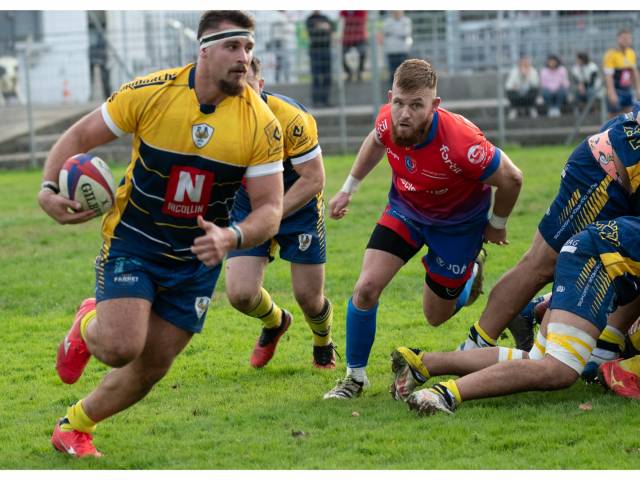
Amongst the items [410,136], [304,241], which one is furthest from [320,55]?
[410,136]

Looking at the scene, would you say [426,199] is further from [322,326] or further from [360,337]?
[322,326]

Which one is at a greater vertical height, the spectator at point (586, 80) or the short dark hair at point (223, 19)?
the short dark hair at point (223, 19)

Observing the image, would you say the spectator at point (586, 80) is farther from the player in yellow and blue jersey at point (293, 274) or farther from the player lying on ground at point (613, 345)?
the player lying on ground at point (613, 345)

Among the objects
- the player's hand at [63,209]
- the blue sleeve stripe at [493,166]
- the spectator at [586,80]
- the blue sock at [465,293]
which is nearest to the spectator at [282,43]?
the spectator at [586,80]

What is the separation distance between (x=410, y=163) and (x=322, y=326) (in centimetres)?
143

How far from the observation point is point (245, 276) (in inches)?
Answer: 309

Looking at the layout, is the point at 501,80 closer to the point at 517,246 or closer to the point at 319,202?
the point at 517,246

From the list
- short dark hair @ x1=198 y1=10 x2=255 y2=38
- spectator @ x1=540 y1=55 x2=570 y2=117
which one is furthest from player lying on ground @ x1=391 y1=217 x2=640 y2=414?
spectator @ x1=540 y1=55 x2=570 y2=117

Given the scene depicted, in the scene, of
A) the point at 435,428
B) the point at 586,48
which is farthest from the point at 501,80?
the point at 435,428

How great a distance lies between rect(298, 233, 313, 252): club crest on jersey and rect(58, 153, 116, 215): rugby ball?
8.08 ft

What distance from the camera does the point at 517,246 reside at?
12.4 meters

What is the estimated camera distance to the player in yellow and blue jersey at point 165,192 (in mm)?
5648

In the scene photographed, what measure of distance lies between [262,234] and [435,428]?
1.51 meters

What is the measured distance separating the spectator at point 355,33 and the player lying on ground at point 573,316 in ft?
54.9
